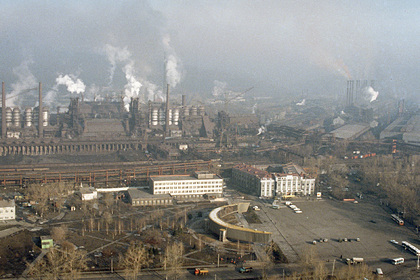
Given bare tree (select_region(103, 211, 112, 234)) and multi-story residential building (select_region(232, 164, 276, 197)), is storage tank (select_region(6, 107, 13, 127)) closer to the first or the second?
multi-story residential building (select_region(232, 164, 276, 197))

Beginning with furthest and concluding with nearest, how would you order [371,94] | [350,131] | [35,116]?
1. [371,94]
2. [350,131]
3. [35,116]

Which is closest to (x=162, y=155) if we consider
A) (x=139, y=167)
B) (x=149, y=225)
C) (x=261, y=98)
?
(x=139, y=167)

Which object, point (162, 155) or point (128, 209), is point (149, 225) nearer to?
point (128, 209)

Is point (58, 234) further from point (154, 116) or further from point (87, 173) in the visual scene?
point (154, 116)

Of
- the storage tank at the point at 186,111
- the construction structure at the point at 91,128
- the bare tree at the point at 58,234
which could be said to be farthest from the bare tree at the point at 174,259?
the storage tank at the point at 186,111

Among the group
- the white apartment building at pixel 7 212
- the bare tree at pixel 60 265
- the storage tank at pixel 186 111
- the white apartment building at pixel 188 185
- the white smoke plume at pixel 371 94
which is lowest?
the bare tree at pixel 60 265

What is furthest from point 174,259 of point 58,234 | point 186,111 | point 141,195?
point 186,111

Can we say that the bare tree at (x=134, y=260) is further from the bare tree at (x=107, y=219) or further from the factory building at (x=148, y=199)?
the factory building at (x=148, y=199)
